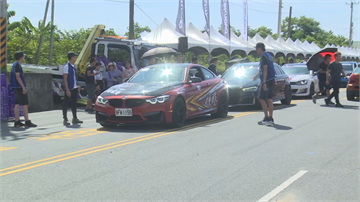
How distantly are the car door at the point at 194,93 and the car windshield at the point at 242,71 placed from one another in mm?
3696

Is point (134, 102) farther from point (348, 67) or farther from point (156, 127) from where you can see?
point (348, 67)

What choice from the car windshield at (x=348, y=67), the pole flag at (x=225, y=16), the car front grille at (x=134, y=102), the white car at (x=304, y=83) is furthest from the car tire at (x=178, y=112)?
the pole flag at (x=225, y=16)

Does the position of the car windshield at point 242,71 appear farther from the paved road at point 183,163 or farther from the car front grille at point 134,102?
the car front grille at point 134,102

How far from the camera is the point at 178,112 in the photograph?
961 cm

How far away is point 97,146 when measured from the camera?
24.7ft

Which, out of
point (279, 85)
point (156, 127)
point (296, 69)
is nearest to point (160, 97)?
point (156, 127)

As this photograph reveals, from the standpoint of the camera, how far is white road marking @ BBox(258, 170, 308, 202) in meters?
4.58

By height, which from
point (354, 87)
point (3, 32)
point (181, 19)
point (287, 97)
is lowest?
point (287, 97)

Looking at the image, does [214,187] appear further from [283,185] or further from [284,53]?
[284,53]

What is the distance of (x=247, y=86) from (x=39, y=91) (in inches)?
267

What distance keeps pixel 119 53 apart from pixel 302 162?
1096cm

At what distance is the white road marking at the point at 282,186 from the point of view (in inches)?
180

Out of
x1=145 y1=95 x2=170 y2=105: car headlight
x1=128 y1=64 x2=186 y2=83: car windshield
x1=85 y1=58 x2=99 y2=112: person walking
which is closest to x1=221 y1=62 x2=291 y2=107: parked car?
x1=128 y1=64 x2=186 y2=83: car windshield

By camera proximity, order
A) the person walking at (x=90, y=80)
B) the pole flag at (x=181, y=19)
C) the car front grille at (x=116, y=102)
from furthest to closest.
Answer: the pole flag at (x=181, y=19) → the person walking at (x=90, y=80) → the car front grille at (x=116, y=102)
